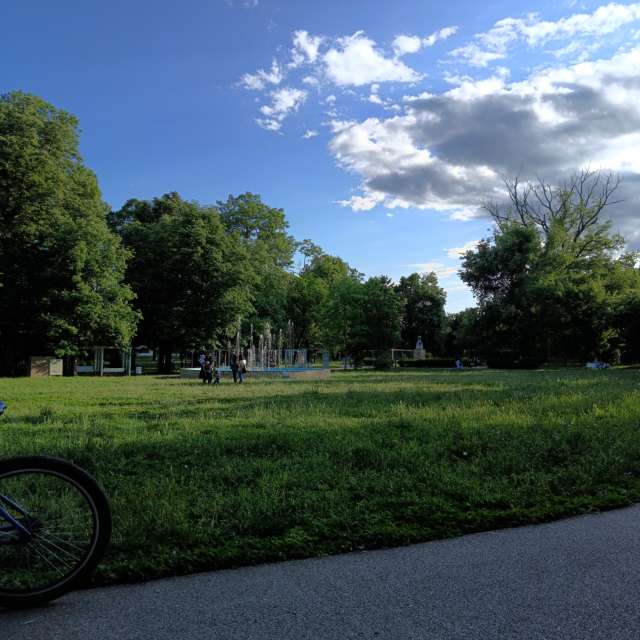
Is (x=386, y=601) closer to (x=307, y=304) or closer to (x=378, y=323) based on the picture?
(x=378, y=323)

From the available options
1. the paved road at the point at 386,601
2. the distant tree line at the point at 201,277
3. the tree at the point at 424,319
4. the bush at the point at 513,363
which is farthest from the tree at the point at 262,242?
the paved road at the point at 386,601

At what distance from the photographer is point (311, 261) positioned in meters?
82.6

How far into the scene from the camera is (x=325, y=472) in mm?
6012

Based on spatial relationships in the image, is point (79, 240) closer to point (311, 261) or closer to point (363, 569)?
point (363, 569)

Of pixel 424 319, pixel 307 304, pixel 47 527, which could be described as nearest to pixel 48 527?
pixel 47 527

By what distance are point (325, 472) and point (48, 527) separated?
10.7 feet

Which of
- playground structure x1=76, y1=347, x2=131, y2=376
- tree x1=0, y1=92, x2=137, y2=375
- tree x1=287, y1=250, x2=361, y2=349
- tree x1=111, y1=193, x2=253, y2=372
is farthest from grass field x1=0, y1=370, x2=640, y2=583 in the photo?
tree x1=287, y1=250, x2=361, y2=349

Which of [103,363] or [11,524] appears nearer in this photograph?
[11,524]

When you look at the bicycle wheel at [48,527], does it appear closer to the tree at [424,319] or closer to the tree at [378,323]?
the tree at [378,323]

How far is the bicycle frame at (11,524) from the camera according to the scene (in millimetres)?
3121

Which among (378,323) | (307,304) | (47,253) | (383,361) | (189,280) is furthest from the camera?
(307,304)

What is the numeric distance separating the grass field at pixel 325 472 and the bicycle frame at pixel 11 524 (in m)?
0.56

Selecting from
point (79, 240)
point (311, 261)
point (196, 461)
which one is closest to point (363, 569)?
point (196, 461)

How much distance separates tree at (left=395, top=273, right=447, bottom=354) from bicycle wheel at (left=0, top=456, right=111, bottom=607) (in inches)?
3009
